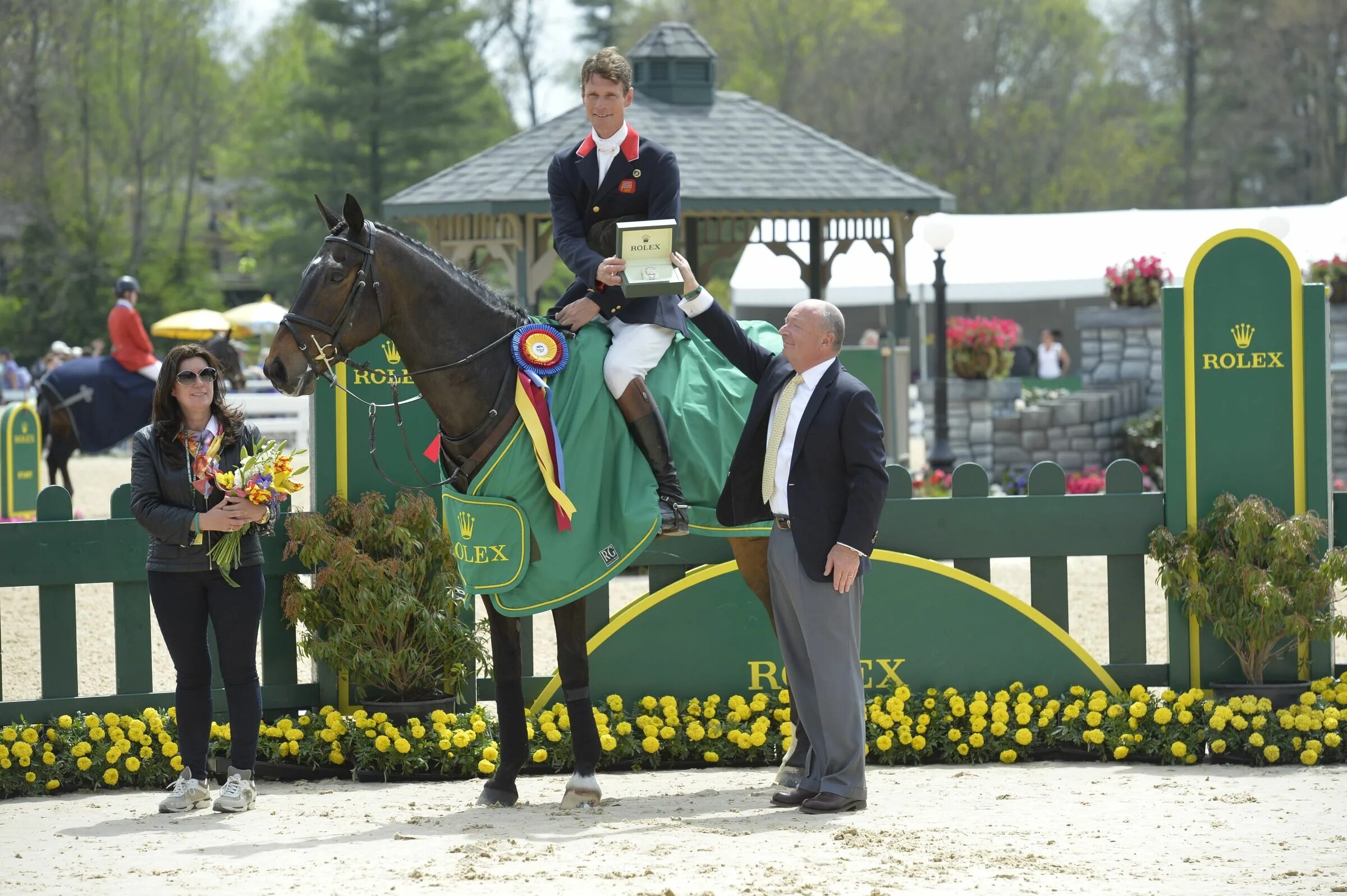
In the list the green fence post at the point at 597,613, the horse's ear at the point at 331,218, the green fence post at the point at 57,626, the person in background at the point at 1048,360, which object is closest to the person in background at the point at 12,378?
the person in background at the point at 1048,360

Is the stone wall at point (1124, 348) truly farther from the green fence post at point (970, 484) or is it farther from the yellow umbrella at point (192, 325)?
the yellow umbrella at point (192, 325)

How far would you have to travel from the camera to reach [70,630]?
6184 mm

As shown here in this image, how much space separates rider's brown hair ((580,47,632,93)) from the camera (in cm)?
562

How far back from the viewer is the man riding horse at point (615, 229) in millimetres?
5648

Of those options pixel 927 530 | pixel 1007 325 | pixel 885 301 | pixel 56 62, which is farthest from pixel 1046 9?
pixel 927 530

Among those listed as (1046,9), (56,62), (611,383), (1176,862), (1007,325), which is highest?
(1046,9)

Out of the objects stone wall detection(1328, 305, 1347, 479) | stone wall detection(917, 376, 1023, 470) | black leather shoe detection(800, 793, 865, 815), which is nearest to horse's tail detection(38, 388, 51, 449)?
stone wall detection(917, 376, 1023, 470)

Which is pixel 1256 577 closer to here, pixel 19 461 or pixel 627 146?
pixel 627 146

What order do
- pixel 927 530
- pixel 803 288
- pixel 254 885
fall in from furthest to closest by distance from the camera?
pixel 803 288 < pixel 927 530 < pixel 254 885

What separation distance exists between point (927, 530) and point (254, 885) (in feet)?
10.6

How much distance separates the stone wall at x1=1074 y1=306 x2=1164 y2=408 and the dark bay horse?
530 inches

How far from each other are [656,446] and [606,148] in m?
1.13

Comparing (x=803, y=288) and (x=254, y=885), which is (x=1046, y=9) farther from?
(x=254, y=885)

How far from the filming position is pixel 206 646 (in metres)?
5.63
